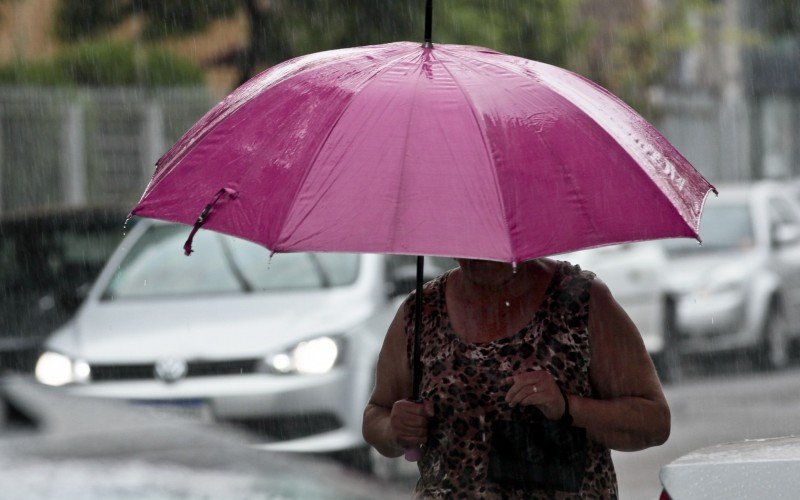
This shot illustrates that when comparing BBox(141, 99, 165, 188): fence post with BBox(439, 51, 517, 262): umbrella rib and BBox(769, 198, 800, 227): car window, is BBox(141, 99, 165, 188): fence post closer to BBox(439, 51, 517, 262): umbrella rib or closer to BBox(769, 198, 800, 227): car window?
BBox(769, 198, 800, 227): car window

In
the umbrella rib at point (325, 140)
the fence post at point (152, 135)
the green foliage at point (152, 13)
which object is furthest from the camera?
the fence post at point (152, 135)

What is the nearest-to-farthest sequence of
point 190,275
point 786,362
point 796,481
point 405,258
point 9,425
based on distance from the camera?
point 796,481 → point 9,425 → point 190,275 → point 405,258 → point 786,362

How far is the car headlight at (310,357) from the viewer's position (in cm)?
787

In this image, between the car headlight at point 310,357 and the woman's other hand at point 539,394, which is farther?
the car headlight at point 310,357

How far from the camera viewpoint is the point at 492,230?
112 inches

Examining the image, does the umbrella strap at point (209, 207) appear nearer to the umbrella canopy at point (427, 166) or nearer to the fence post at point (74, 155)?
the umbrella canopy at point (427, 166)

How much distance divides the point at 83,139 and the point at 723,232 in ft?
25.8

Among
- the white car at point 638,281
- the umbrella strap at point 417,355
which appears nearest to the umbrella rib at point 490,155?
the umbrella strap at point 417,355

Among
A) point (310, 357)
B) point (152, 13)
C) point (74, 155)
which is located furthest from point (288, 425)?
point (74, 155)

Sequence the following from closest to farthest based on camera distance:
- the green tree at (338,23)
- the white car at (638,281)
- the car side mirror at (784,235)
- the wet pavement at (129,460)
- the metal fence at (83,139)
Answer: the wet pavement at (129,460) → the white car at (638,281) → the green tree at (338,23) → the car side mirror at (784,235) → the metal fence at (83,139)

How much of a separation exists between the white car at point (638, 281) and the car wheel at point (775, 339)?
62.8 inches

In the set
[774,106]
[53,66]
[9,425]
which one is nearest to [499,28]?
[53,66]

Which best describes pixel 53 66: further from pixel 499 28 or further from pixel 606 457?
pixel 606 457

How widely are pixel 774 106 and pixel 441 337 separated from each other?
1329 inches
